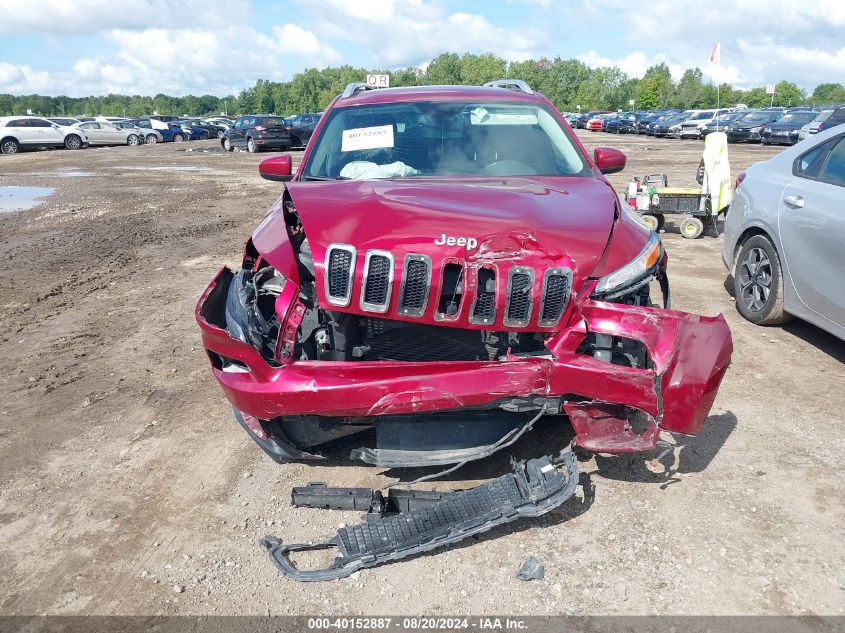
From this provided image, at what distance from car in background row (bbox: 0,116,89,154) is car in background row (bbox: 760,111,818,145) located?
1243 inches

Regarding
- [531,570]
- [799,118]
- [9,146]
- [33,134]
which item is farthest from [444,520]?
[33,134]

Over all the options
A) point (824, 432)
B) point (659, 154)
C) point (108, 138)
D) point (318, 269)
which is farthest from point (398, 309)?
point (108, 138)

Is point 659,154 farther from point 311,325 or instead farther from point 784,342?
point 311,325

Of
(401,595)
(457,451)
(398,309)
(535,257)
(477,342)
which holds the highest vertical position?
(535,257)

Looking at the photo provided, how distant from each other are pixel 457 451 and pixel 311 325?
0.85m

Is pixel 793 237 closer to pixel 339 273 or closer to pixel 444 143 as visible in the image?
pixel 444 143

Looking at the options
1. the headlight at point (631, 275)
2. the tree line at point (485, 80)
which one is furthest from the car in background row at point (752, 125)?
the tree line at point (485, 80)

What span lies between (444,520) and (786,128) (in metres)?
31.5

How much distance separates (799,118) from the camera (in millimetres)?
29062

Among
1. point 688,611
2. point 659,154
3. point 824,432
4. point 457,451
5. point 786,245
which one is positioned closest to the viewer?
point 688,611

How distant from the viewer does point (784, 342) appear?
505cm

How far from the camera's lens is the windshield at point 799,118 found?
28.8 metres

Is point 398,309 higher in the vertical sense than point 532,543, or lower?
higher

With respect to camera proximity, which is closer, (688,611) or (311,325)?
(688,611)
